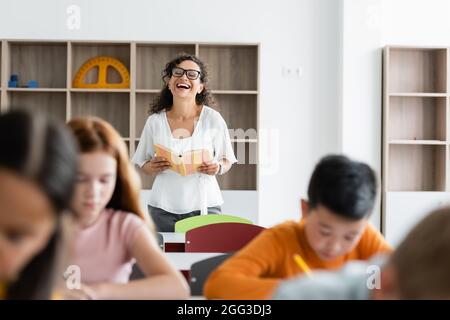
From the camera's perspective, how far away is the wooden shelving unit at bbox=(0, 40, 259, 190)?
5008mm

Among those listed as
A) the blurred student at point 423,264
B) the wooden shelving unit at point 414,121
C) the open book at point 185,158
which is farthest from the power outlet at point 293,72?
the blurred student at point 423,264

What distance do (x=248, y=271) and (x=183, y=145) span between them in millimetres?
1869

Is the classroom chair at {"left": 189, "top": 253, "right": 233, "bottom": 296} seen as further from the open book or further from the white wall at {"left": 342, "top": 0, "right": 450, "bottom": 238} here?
the white wall at {"left": 342, "top": 0, "right": 450, "bottom": 238}

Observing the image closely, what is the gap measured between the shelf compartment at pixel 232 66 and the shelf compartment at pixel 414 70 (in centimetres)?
108

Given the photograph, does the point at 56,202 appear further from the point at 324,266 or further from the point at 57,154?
the point at 324,266

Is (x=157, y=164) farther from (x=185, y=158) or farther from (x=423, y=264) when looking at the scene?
(x=423, y=264)

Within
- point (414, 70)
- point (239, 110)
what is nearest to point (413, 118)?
point (414, 70)

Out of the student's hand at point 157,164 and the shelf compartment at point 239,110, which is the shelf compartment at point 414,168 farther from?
the student's hand at point 157,164

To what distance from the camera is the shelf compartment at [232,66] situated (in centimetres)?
504

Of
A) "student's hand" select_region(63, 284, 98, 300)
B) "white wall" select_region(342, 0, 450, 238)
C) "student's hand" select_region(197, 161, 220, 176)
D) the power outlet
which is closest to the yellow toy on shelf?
the power outlet

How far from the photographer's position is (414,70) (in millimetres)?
5168

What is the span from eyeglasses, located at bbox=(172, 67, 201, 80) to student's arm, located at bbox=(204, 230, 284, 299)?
165 cm

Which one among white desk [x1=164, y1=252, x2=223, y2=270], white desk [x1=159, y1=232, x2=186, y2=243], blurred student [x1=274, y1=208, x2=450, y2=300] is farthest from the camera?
white desk [x1=159, y1=232, x2=186, y2=243]

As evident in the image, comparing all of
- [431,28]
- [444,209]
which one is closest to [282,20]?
[431,28]
